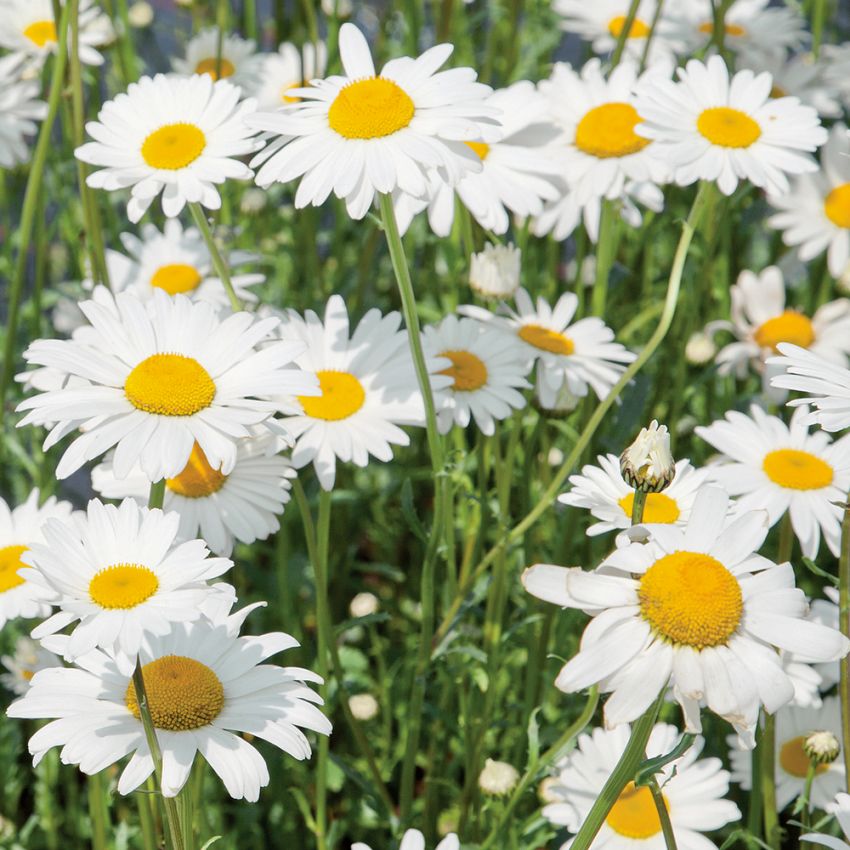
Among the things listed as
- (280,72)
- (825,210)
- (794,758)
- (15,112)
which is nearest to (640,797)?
(794,758)

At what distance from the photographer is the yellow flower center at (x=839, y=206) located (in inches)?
100

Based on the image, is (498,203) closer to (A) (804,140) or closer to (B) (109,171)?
(A) (804,140)

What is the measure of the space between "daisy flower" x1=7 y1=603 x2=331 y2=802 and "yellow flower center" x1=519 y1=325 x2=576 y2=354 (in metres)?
0.77

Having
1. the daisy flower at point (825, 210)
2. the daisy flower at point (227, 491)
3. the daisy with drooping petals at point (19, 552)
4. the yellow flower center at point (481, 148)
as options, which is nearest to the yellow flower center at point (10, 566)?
the daisy with drooping petals at point (19, 552)

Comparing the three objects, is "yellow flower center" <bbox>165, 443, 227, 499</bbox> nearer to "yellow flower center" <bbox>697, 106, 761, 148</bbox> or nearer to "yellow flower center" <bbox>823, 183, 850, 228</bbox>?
"yellow flower center" <bbox>697, 106, 761, 148</bbox>

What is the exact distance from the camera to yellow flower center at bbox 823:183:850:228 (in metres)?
2.55

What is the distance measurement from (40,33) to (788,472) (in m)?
1.87

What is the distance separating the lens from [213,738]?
1157mm

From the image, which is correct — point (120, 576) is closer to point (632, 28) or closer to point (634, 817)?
point (634, 817)

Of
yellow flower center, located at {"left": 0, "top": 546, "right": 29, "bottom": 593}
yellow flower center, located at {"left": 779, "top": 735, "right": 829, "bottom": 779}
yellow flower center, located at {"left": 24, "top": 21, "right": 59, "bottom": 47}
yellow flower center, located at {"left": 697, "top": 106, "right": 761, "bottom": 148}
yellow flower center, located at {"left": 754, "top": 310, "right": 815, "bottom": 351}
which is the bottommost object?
yellow flower center, located at {"left": 779, "top": 735, "right": 829, "bottom": 779}

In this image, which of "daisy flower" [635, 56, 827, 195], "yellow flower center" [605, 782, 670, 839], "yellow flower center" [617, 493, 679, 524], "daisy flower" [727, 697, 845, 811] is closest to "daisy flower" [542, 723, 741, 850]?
"yellow flower center" [605, 782, 670, 839]

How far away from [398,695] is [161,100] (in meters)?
1.14

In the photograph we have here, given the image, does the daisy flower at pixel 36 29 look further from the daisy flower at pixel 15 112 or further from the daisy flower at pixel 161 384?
the daisy flower at pixel 161 384

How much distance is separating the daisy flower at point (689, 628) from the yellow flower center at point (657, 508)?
317 mm
